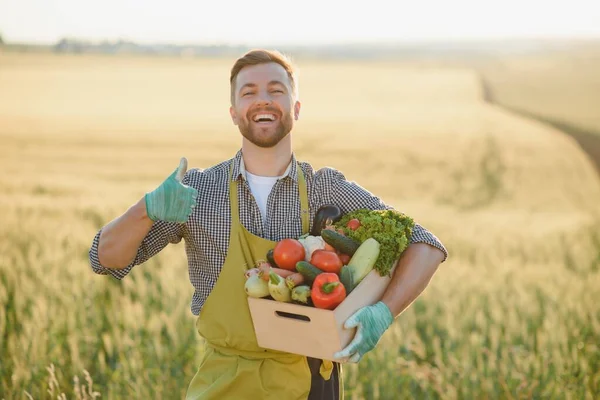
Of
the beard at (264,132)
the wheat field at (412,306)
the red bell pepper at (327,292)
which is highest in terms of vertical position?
the beard at (264,132)

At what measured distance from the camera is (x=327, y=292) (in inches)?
97.7

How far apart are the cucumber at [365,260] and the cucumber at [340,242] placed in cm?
5

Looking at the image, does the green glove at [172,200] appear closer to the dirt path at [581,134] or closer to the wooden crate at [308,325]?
the wooden crate at [308,325]

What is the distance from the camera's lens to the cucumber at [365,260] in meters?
2.64

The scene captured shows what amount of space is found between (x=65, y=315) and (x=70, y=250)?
5.48 feet

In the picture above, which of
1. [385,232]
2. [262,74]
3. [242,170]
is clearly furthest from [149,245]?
[385,232]

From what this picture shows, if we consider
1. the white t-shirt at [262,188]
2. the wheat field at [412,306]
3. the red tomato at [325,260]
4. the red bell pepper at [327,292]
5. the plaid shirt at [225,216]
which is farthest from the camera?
the wheat field at [412,306]

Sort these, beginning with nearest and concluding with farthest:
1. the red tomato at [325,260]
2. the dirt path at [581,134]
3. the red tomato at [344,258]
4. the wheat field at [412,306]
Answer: the red tomato at [325,260] < the red tomato at [344,258] < the wheat field at [412,306] < the dirt path at [581,134]

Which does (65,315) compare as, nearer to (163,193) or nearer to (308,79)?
(163,193)

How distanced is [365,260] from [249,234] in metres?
0.44

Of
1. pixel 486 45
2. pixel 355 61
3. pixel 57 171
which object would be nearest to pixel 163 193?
pixel 57 171

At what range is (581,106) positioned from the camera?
135ft

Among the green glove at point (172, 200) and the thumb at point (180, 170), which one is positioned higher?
the thumb at point (180, 170)

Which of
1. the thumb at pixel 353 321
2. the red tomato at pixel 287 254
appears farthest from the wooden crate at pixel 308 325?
the red tomato at pixel 287 254
